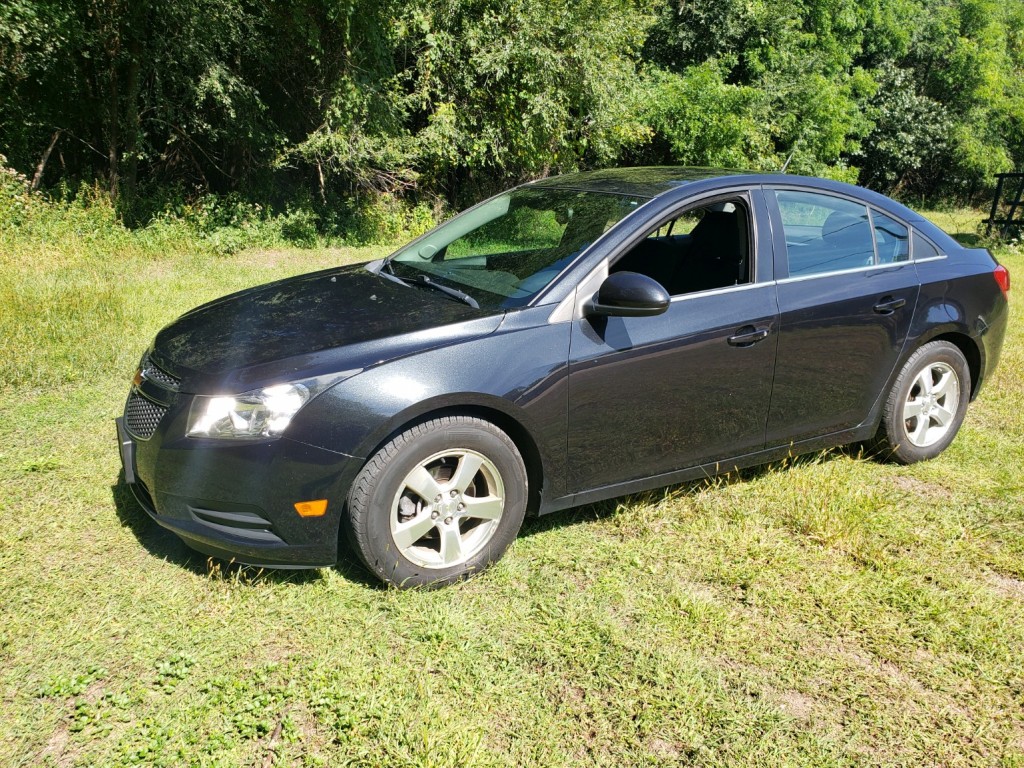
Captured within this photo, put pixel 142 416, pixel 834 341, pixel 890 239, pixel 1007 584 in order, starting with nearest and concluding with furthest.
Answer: pixel 142 416, pixel 1007 584, pixel 834 341, pixel 890 239

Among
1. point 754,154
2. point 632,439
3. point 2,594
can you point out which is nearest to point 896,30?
point 754,154

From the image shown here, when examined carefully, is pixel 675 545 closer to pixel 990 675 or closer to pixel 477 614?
pixel 477 614

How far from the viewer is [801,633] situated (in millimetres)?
3021

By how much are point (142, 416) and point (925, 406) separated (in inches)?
162

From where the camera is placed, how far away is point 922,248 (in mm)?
4375

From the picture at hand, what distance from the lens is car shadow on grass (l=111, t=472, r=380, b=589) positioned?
318 centimetres

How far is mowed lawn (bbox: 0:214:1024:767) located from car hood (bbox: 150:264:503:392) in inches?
33.7

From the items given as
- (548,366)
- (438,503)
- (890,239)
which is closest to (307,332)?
(438,503)

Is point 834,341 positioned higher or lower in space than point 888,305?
lower

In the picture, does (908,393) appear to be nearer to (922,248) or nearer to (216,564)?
(922,248)

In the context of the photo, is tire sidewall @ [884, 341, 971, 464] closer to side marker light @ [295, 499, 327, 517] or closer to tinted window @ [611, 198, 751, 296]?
tinted window @ [611, 198, 751, 296]

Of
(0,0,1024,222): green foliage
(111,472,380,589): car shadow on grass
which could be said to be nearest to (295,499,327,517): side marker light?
(111,472,380,589): car shadow on grass

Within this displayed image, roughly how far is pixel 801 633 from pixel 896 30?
29049mm

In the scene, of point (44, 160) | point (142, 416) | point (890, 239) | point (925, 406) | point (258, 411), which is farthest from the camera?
point (44, 160)
